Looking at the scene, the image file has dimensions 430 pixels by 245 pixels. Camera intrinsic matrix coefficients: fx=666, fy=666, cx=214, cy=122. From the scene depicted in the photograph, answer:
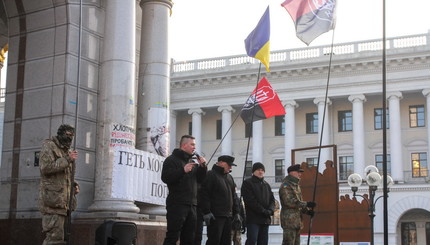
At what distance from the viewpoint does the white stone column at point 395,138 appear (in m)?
49.8

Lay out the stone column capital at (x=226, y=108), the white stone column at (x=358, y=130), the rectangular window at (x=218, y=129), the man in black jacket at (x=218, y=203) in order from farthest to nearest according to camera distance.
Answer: the rectangular window at (x=218, y=129)
the stone column capital at (x=226, y=108)
the white stone column at (x=358, y=130)
the man in black jacket at (x=218, y=203)

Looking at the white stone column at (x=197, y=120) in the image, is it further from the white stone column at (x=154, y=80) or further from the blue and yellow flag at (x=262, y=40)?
the white stone column at (x=154, y=80)

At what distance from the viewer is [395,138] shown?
50.0 meters

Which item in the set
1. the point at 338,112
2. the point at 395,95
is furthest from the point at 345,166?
the point at 395,95

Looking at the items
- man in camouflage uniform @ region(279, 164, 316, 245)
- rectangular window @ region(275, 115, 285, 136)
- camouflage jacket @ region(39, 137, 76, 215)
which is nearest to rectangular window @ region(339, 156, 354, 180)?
rectangular window @ region(275, 115, 285, 136)

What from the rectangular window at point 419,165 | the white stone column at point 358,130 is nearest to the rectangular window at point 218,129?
the white stone column at point 358,130

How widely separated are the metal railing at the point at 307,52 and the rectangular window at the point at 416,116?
17.2 feet

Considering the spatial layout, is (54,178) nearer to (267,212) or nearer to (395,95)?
(267,212)

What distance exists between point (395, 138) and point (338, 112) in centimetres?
642

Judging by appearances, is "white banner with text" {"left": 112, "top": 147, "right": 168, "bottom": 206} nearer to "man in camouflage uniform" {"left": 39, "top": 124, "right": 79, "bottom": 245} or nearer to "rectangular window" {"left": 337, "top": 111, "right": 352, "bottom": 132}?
"man in camouflage uniform" {"left": 39, "top": 124, "right": 79, "bottom": 245}

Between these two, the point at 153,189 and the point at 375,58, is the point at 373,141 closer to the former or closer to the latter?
the point at 375,58

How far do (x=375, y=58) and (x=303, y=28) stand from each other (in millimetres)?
37617

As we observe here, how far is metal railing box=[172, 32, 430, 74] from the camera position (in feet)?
167

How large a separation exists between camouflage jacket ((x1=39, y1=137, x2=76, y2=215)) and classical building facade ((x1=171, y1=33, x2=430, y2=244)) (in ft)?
138
